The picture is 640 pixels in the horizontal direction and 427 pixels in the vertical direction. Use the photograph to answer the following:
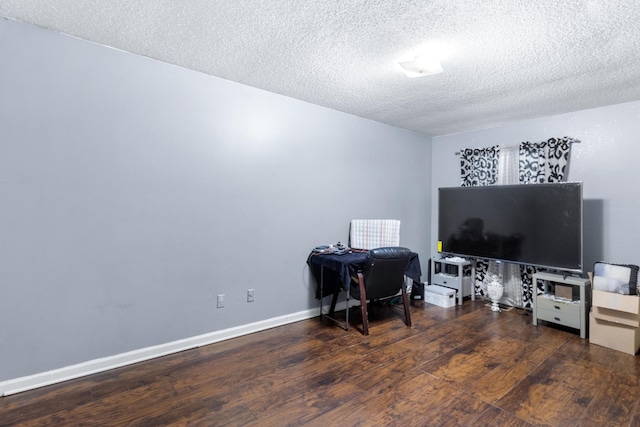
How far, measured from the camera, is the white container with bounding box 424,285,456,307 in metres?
4.04

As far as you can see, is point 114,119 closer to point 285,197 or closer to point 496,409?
point 285,197

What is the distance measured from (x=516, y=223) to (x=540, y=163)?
836 millimetres

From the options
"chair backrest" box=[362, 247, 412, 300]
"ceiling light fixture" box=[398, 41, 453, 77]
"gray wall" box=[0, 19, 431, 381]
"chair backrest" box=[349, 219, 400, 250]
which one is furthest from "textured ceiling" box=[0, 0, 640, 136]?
"chair backrest" box=[362, 247, 412, 300]

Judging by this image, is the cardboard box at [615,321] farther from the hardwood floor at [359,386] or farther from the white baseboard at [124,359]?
the white baseboard at [124,359]

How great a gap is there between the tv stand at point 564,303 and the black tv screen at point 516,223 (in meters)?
0.14

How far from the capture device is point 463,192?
13.8 feet

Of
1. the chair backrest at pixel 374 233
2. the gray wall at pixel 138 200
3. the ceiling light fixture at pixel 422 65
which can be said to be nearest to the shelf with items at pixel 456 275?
the chair backrest at pixel 374 233

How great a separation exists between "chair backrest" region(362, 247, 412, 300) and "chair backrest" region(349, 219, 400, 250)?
21.0 inches

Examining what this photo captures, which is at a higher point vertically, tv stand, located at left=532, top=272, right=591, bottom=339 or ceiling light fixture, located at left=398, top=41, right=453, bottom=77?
ceiling light fixture, located at left=398, top=41, right=453, bottom=77

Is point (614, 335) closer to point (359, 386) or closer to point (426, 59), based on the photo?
point (359, 386)

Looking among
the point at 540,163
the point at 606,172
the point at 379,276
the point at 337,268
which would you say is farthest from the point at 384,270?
the point at 606,172

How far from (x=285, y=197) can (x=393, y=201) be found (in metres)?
1.85

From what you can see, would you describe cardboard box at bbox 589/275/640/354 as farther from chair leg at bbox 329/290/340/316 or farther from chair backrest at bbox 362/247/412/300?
chair leg at bbox 329/290/340/316

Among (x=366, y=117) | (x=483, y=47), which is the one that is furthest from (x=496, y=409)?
(x=366, y=117)
